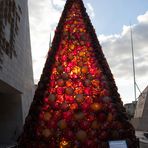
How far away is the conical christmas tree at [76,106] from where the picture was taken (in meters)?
8.56

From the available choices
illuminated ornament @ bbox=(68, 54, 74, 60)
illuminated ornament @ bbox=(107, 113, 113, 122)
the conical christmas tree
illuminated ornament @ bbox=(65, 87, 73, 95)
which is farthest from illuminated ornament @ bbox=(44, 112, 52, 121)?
illuminated ornament @ bbox=(68, 54, 74, 60)

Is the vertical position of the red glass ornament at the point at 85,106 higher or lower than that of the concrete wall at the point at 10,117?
lower

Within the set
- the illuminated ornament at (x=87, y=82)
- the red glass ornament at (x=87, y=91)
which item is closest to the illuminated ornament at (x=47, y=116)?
the red glass ornament at (x=87, y=91)

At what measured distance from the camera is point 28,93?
3088cm

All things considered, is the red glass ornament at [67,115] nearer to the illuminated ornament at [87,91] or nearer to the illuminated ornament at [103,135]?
the illuminated ornament at [87,91]

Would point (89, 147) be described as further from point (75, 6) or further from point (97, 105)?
point (75, 6)

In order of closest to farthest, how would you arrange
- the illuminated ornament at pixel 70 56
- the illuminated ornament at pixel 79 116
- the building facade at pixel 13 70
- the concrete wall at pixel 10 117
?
the illuminated ornament at pixel 79 116
the illuminated ornament at pixel 70 56
the building facade at pixel 13 70
the concrete wall at pixel 10 117

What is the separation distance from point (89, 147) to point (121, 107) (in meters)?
1.14

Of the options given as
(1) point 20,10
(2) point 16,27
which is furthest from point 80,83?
(1) point 20,10

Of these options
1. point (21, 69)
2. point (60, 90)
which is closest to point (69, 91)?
point (60, 90)

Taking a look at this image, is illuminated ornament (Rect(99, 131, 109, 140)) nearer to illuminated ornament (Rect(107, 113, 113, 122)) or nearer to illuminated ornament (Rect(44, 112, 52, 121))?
illuminated ornament (Rect(107, 113, 113, 122))

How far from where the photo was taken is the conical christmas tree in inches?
337

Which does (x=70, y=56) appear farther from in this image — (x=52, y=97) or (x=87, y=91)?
(x=52, y=97)

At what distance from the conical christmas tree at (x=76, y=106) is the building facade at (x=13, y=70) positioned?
36.5 feet
